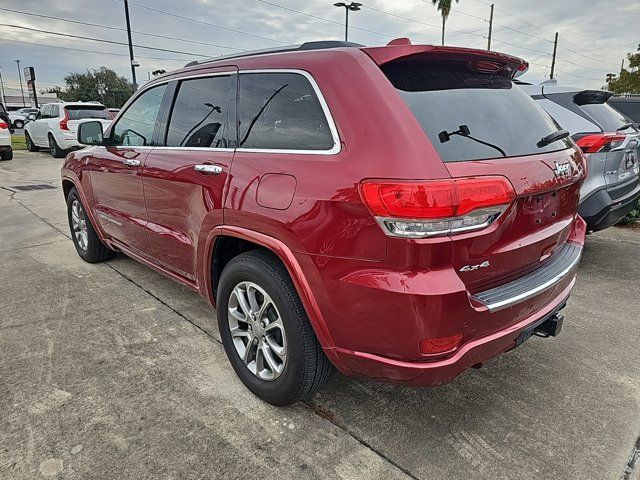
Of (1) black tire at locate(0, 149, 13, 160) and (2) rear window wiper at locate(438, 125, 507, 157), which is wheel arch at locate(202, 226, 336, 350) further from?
(1) black tire at locate(0, 149, 13, 160)

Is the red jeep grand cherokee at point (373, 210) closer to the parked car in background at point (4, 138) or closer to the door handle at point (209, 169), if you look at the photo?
the door handle at point (209, 169)

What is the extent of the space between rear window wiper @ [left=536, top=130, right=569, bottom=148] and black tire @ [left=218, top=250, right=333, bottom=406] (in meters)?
1.43

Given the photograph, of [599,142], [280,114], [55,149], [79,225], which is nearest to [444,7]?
[55,149]

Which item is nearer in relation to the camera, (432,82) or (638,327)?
(432,82)

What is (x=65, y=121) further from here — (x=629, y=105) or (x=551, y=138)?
(x=551, y=138)

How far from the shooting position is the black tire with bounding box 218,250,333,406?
2.17m

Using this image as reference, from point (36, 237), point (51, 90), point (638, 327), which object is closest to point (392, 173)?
point (638, 327)

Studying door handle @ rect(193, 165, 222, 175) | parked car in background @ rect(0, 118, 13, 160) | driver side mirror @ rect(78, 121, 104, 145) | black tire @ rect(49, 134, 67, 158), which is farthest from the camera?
black tire @ rect(49, 134, 67, 158)

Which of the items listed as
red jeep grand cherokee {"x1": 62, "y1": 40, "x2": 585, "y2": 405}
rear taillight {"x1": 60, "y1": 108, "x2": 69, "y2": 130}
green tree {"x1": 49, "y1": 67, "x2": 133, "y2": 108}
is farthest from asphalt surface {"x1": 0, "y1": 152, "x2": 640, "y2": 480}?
green tree {"x1": 49, "y1": 67, "x2": 133, "y2": 108}

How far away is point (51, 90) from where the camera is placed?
313 feet

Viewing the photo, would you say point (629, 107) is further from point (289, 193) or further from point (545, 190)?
point (289, 193)

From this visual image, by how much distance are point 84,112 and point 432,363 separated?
15.8 m

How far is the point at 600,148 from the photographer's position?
13.9ft

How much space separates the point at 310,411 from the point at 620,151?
3877 millimetres
